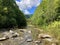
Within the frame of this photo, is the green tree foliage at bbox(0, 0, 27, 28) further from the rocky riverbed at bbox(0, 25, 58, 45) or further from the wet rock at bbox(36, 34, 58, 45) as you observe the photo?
the wet rock at bbox(36, 34, 58, 45)

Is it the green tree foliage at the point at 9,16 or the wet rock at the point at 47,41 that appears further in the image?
the green tree foliage at the point at 9,16

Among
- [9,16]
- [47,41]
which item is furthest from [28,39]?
[9,16]

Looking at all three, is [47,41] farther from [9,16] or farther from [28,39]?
[9,16]

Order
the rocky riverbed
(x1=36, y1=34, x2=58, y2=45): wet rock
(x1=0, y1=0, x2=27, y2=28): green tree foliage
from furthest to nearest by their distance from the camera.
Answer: (x1=0, y1=0, x2=27, y2=28): green tree foliage, the rocky riverbed, (x1=36, y1=34, x2=58, y2=45): wet rock

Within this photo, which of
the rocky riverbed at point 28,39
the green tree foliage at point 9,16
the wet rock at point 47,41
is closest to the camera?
the wet rock at point 47,41

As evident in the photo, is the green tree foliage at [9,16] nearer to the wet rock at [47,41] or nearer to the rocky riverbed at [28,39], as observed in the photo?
the rocky riverbed at [28,39]

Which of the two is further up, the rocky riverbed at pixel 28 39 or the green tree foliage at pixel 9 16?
the green tree foliage at pixel 9 16

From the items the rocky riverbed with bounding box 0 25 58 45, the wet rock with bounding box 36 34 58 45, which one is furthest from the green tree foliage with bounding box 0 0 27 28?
the wet rock with bounding box 36 34 58 45

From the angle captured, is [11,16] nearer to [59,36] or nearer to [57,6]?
[57,6]

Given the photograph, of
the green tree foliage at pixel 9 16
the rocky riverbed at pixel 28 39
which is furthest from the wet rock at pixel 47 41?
the green tree foliage at pixel 9 16

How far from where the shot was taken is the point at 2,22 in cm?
4078

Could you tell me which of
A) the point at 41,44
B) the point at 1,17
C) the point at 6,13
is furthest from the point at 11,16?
the point at 41,44

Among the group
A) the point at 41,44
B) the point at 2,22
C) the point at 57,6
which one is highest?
the point at 57,6

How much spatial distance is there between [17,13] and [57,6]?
12836 millimetres
